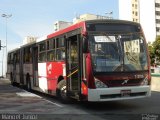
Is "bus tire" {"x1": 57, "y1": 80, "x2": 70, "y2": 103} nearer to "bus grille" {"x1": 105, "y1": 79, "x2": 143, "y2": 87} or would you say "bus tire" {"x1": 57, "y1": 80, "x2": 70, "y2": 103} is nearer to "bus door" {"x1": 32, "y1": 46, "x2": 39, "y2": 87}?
"bus grille" {"x1": 105, "y1": 79, "x2": 143, "y2": 87}

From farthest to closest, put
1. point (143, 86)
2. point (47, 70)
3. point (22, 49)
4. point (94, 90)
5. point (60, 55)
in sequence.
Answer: point (22, 49) → point (47, 70) → point (60, 55) → point (143, 86) → point (94, 90)

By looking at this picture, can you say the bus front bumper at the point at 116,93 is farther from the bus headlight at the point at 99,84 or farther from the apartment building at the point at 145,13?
the apartment building at the point at 145,13

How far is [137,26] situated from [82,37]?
2.20m

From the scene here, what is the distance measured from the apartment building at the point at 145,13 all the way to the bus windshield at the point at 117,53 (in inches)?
4085

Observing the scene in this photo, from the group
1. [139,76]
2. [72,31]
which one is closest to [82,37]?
[72,31]

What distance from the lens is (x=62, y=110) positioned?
1340 cm

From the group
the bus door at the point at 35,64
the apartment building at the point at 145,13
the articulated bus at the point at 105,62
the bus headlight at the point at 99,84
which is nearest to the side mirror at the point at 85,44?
the articulated bus at the point at 105,62

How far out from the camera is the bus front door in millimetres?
13480

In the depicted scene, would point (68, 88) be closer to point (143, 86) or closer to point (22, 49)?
point (143, 86)

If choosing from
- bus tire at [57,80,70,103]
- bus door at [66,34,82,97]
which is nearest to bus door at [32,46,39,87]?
bus tire at [57,80,70,103]

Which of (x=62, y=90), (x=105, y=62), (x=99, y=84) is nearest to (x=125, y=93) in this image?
(x=99, y=84)

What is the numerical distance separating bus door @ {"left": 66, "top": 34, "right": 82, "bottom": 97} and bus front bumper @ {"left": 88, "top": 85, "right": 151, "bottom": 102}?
94cm

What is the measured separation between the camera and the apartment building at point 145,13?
11869cm

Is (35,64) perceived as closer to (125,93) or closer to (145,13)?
(125,93)
